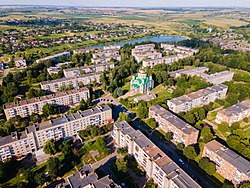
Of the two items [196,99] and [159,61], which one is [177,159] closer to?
[196,99]

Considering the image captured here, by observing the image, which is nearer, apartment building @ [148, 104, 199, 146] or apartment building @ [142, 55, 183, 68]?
apartment building @ [148, 104, 199, 146]

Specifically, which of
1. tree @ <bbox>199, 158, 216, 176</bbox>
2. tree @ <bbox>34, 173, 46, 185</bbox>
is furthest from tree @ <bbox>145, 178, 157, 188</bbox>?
tree @ <bbox>34, 173, 46, 185</bbox>

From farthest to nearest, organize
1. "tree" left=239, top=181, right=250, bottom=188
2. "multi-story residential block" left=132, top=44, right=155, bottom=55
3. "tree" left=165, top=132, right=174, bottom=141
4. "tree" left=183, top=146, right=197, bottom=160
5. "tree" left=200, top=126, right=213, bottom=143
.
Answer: "multi-story residential block" left=132, top=44, right=155, bottom=55, "tree" left=165, top=132, right=174, bottom=141, "tree" left=200, top=126, right=213, bottom=143, "tree" left=183, top=146, right=197, bottom=160, "tree" left=239, top=181, right=250, bottom=188

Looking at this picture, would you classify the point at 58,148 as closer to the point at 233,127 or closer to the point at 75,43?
the point at 233,127

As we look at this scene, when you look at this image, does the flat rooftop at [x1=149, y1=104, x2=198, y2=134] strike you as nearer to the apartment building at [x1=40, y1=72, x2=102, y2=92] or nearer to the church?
the church

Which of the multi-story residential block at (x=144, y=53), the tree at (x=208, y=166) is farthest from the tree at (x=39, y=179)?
the multi-story residential block at (x=144, y=53)

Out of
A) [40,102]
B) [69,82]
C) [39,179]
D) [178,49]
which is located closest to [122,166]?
[39,179]
